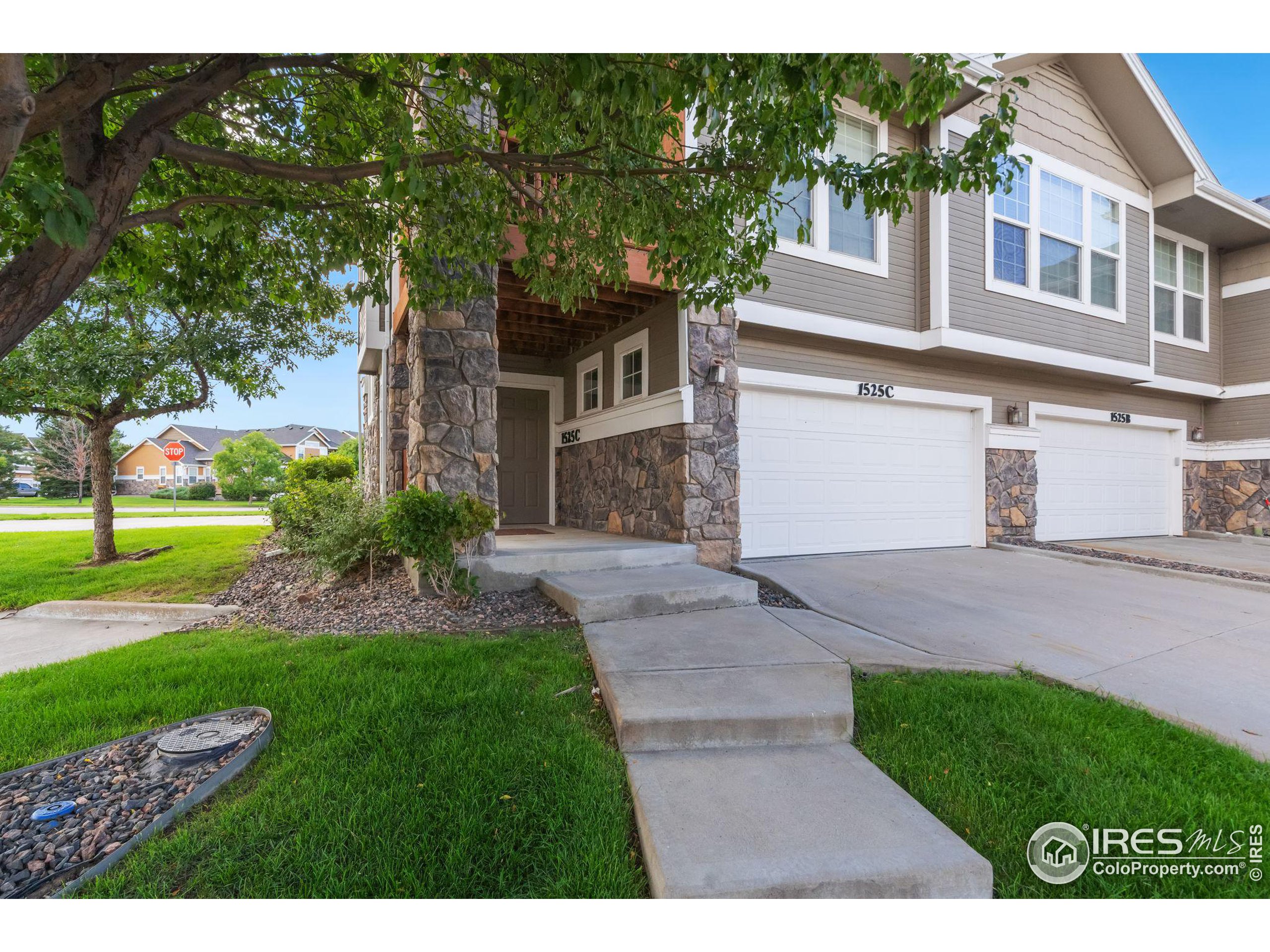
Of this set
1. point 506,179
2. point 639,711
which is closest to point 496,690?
point 639,711

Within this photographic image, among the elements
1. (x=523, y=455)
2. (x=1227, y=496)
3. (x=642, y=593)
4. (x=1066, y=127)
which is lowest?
(x=642, y=593)

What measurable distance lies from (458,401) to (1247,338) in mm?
13961

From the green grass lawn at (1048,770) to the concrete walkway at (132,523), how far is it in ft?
41.1

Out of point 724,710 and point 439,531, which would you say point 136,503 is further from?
point 724,710

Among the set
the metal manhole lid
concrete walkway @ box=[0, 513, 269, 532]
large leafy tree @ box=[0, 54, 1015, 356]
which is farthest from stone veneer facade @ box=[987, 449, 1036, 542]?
concrete walkway @ box=[0, 513, 269, 532]

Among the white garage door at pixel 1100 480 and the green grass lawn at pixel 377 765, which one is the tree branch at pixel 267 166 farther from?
the white garage door at pixel 1100 480

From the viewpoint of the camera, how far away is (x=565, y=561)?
521 cm

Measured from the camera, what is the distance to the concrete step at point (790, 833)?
67.3 inches

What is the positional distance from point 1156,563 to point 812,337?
5.21 metres

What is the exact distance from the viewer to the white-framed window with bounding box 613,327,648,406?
662 centimetres

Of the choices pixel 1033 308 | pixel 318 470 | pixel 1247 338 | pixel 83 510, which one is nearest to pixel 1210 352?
pixel 1247 338

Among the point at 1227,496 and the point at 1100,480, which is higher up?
the point at 1100,480
